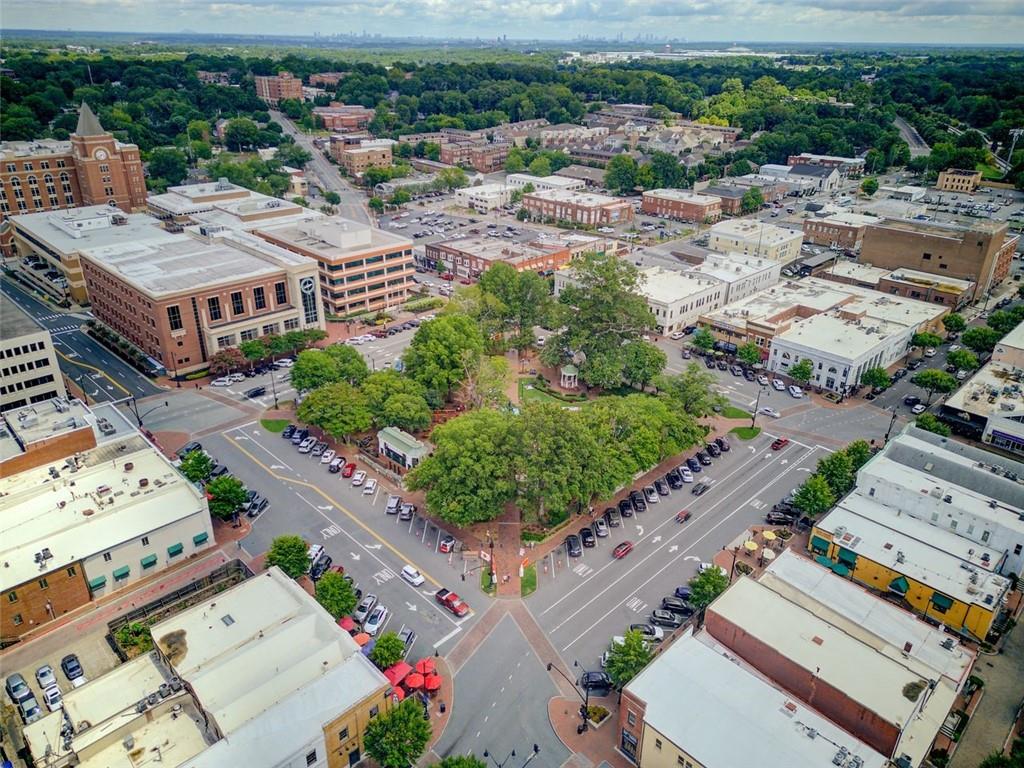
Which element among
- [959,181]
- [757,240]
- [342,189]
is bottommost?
[342,189]

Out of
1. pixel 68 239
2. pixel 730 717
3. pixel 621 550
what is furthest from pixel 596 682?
pixel 68 239

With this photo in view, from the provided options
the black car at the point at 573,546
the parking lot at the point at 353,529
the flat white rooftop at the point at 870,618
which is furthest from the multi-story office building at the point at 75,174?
the flat white rooftop at the point at 870,618

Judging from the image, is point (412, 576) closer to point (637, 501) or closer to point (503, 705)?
point (503, 705)

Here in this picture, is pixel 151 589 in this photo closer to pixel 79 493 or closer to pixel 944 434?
pixel 79 493

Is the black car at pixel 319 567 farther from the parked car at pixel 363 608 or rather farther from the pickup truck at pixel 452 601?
the pickup truck at pixel 452 601

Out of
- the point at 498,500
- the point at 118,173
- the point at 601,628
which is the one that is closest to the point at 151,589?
the point at 498,500

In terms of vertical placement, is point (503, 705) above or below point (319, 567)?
below
